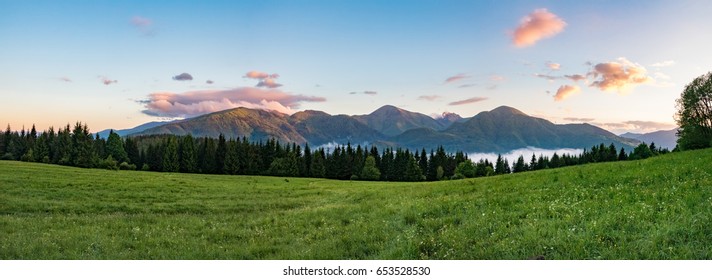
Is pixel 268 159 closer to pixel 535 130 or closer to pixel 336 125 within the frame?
pixel 336 125

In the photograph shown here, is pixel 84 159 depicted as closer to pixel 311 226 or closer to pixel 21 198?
pixel 21 198

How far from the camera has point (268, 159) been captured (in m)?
86.9

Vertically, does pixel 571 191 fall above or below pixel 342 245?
above

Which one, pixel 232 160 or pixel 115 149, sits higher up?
pixel 115 149

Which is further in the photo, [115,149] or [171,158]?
[115,149]

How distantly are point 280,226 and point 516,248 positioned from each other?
24.6ft

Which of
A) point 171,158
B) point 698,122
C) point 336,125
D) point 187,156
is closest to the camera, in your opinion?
point 698,122

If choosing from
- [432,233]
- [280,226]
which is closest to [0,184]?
[280,226]

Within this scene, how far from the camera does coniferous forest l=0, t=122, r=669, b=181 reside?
194ft

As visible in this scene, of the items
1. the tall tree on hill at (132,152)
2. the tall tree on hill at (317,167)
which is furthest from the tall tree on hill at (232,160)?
the tall tree on hill at (132,152)

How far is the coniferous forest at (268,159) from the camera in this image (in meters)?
59.2

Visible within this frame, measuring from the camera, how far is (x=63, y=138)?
55062 mm

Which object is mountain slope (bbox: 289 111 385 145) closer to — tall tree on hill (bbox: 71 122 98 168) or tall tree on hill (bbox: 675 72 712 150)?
tall tree on hill (bbox: 675 72 712 150)

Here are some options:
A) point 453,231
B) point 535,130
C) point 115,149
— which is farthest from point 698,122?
point 115,149
